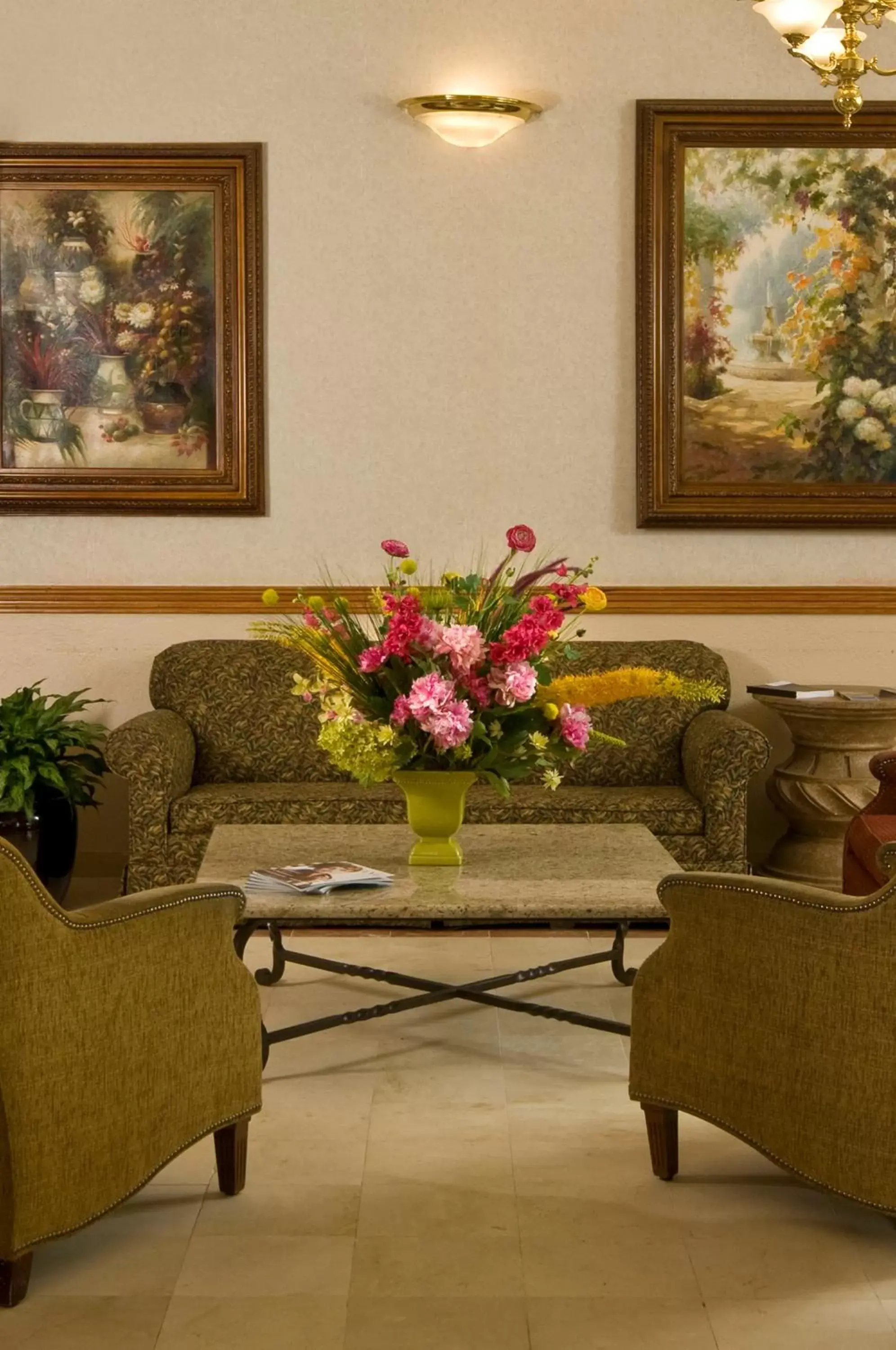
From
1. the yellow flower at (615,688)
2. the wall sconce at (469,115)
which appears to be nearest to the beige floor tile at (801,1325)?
the yellow flower at (615,688)

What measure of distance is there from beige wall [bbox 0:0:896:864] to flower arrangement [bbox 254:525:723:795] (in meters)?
2.30

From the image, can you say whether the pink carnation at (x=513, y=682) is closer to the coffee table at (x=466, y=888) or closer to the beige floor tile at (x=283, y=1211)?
the coffee table at (x=466, y=888)

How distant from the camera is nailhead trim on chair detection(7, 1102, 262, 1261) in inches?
109

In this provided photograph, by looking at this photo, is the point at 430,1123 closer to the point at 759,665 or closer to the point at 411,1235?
the point at 411,1235

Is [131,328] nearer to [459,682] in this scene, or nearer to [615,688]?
[459,682]

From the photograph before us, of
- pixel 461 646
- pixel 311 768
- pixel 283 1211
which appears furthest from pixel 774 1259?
pixel 311 768

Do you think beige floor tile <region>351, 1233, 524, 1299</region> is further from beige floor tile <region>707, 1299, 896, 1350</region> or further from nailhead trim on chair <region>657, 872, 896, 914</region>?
nailhead trim on chair <region>657, 872, 896, 914</region>

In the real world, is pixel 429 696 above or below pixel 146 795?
above

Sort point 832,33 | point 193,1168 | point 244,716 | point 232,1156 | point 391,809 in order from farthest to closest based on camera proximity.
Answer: point 244,716, point 391,809, point 832,33, point 193,1168, point 232,1156

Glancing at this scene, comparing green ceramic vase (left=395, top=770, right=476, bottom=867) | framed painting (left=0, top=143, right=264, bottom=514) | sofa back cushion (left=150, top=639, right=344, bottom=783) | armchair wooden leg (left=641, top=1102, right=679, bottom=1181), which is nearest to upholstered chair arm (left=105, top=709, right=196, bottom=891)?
sofa back cushion (left=150, top=639, right=344, bottom=783)

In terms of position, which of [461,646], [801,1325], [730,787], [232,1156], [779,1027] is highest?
[461,646]

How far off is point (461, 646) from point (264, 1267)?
4.87ft

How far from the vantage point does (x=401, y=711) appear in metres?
3.81

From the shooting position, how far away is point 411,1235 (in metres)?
3.09
